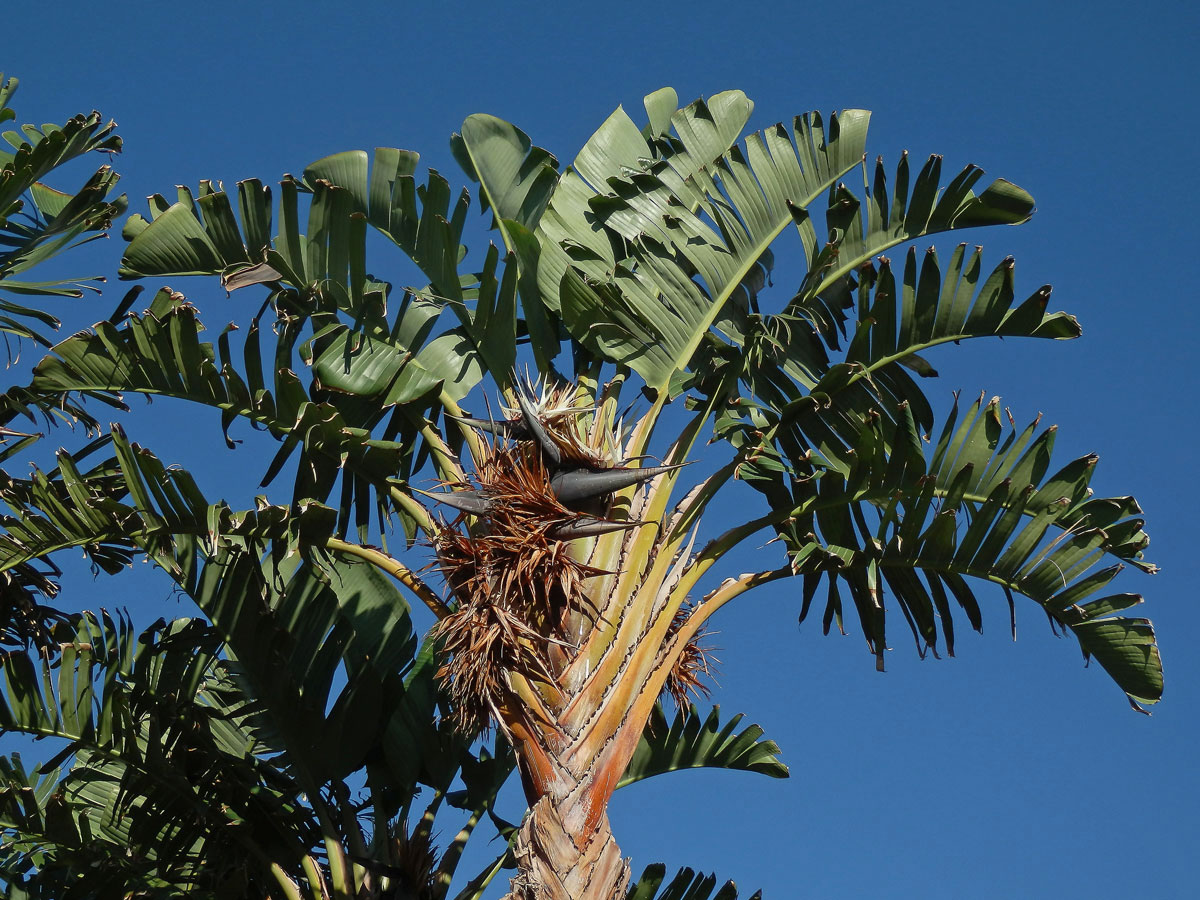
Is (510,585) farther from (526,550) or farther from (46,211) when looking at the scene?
(46,211)

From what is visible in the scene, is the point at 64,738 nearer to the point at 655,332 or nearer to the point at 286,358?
the point at 286,358

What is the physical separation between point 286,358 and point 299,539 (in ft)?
3.64

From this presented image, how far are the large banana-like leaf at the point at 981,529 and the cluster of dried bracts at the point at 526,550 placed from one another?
3.19 feet

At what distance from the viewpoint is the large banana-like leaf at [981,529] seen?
579 centimetres

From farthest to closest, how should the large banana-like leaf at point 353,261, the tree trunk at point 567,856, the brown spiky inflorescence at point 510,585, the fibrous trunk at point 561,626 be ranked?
the large banana-like leaf at point 353,261 → the brown spiky inflorescence at point 510,585 → the fibrous trunk at point 561,626 → the tree trunk at point 567,856

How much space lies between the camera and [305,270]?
274 inches

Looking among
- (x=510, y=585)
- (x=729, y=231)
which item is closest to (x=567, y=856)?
(x=510, y=585)

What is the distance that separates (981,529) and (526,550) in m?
2.15

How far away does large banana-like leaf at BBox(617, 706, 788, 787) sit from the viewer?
25.2 ft

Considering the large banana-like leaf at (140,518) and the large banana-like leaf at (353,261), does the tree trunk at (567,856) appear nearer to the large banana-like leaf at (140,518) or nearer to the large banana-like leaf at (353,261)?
the large banana-like leaf at (140,518)

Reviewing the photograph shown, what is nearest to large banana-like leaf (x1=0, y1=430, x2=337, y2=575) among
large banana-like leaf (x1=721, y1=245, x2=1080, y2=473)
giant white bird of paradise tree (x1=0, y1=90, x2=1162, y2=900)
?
giant white bird of paradise tree (x1=0, y1=90, x2=1162, y2=900)

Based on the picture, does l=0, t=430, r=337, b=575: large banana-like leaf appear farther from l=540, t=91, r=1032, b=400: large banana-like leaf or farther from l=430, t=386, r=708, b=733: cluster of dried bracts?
l=540, t=91, r=1032, b=400: large banana-like leaf

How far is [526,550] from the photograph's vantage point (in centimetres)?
593

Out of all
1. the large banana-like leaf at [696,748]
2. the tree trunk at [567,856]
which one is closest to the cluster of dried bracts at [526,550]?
the tree trunk at [567,856]
